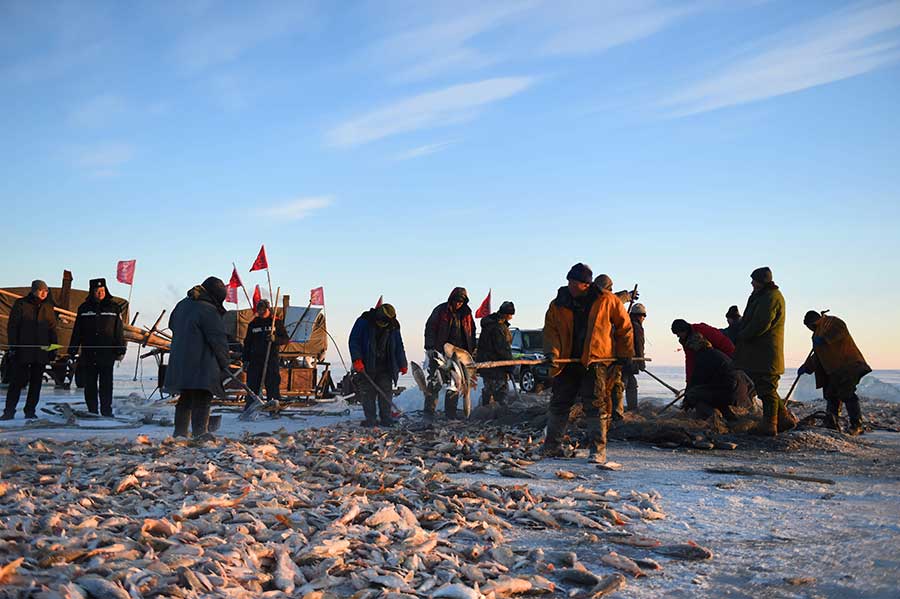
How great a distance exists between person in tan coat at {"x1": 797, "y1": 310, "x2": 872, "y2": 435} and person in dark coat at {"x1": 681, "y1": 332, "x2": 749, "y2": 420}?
141 centimetres

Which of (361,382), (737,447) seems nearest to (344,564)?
(737,447)

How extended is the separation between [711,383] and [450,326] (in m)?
4.06

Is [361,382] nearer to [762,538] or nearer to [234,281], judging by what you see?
[762,538]

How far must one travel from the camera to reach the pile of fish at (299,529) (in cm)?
336

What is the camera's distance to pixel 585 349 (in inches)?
308

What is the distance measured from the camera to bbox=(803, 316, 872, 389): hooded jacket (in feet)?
35.1

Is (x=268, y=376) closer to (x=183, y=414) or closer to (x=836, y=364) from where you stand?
(x=183, y=414)

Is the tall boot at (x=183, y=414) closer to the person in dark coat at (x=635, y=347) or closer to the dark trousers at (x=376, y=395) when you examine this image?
the dark trousers at (x=376, y=395)

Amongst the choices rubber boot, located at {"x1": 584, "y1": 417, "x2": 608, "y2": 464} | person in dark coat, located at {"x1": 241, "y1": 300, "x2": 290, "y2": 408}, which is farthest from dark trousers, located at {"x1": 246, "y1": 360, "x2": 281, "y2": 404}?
rubber boot, located at {"x1": 584, "y1": 417, "x2": 608, "y2": 464}

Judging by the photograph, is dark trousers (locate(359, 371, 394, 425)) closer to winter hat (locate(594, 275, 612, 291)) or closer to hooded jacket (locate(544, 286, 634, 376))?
winter hat (locate(594, 275, 612, 291))

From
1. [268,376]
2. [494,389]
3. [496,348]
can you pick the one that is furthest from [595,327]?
[268,376]

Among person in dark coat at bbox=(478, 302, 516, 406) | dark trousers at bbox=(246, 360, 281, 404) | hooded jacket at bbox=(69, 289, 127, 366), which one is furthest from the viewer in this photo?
dark trousers at bbox=(246, 360, 281, 404)

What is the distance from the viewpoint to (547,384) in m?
20.1

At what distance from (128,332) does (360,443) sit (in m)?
9.83
